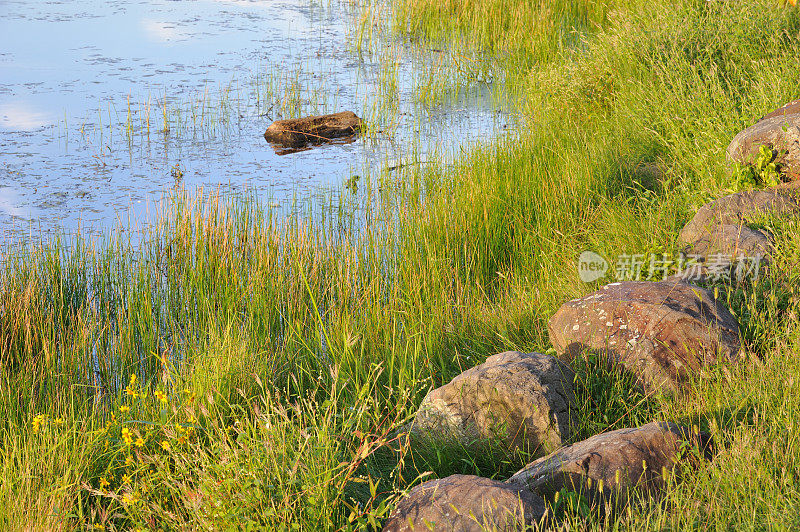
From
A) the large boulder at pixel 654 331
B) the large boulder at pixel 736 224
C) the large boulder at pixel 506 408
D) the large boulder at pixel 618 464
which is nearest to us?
the large boulder at pixel 618 464

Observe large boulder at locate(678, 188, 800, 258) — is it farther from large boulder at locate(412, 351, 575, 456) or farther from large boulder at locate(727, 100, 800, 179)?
large boulder at locate(412, 351, 575, 456)

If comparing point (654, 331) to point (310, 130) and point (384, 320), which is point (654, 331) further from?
point (310, 130)

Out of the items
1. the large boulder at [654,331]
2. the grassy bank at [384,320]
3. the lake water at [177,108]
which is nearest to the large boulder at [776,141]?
the grassy bank at [384,320]

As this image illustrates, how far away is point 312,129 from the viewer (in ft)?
25.2

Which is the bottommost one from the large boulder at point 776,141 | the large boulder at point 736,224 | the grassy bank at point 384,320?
the grassy bank at point 384,320

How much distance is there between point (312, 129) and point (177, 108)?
5.23ft

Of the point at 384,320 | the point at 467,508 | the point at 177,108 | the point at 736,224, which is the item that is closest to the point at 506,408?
the point at 467,508

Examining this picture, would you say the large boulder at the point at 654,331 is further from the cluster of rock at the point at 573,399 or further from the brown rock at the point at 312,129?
the brown rock at the point at 312,129

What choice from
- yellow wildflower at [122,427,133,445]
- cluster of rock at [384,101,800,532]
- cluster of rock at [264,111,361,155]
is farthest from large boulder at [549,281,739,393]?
cluster of rock at [264,111,361,155]

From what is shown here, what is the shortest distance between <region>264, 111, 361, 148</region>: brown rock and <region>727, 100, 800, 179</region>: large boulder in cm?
422

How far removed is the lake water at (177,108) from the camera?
248 inches

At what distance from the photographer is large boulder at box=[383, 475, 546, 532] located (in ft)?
6.84

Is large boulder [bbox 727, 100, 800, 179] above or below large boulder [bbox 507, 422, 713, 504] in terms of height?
above

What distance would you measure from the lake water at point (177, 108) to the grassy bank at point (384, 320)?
768mm
